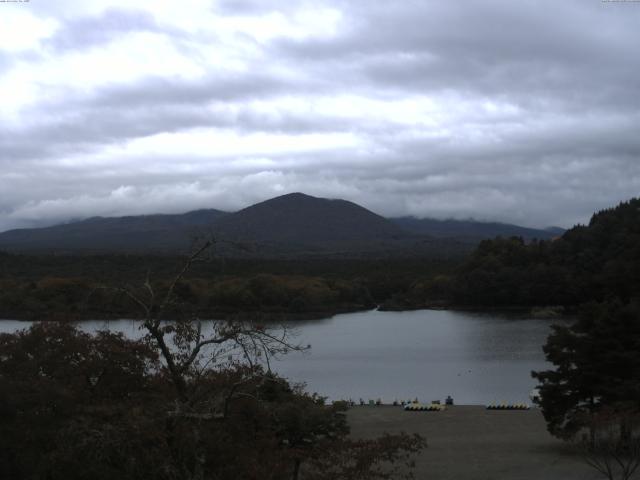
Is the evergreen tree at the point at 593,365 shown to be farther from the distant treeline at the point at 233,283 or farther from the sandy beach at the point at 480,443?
the distant treeline at the point at 233,283

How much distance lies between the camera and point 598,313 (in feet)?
52.4

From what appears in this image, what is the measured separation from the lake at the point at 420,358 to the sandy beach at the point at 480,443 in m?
3.45

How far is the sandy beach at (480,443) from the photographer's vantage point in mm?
14625

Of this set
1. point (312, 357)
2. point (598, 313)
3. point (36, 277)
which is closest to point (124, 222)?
point (36, 277)

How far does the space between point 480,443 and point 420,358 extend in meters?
18.2

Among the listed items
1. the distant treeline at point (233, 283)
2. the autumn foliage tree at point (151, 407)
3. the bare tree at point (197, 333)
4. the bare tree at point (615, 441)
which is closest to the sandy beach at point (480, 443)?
the bare tree at point (615, 441)

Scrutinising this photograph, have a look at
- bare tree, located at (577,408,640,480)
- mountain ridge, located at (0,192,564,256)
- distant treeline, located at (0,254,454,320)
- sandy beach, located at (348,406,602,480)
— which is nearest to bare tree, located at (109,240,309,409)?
bare tree, located at (577,408,640,480)

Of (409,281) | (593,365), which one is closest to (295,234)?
(409,281)

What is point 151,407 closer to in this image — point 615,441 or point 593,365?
point 615,441

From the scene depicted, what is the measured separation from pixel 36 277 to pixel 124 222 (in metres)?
123

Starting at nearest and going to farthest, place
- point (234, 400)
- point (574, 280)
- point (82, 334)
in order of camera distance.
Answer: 1. point (234, 400)
2. point (82, 334)
3. point (574, 280)

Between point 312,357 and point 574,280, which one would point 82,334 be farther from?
point 574,280

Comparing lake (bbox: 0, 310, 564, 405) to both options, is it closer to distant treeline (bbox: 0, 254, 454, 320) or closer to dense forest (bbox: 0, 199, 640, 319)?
distant treeline (bbox: 0, 254, 454, 320)

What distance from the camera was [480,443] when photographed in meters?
17.7
